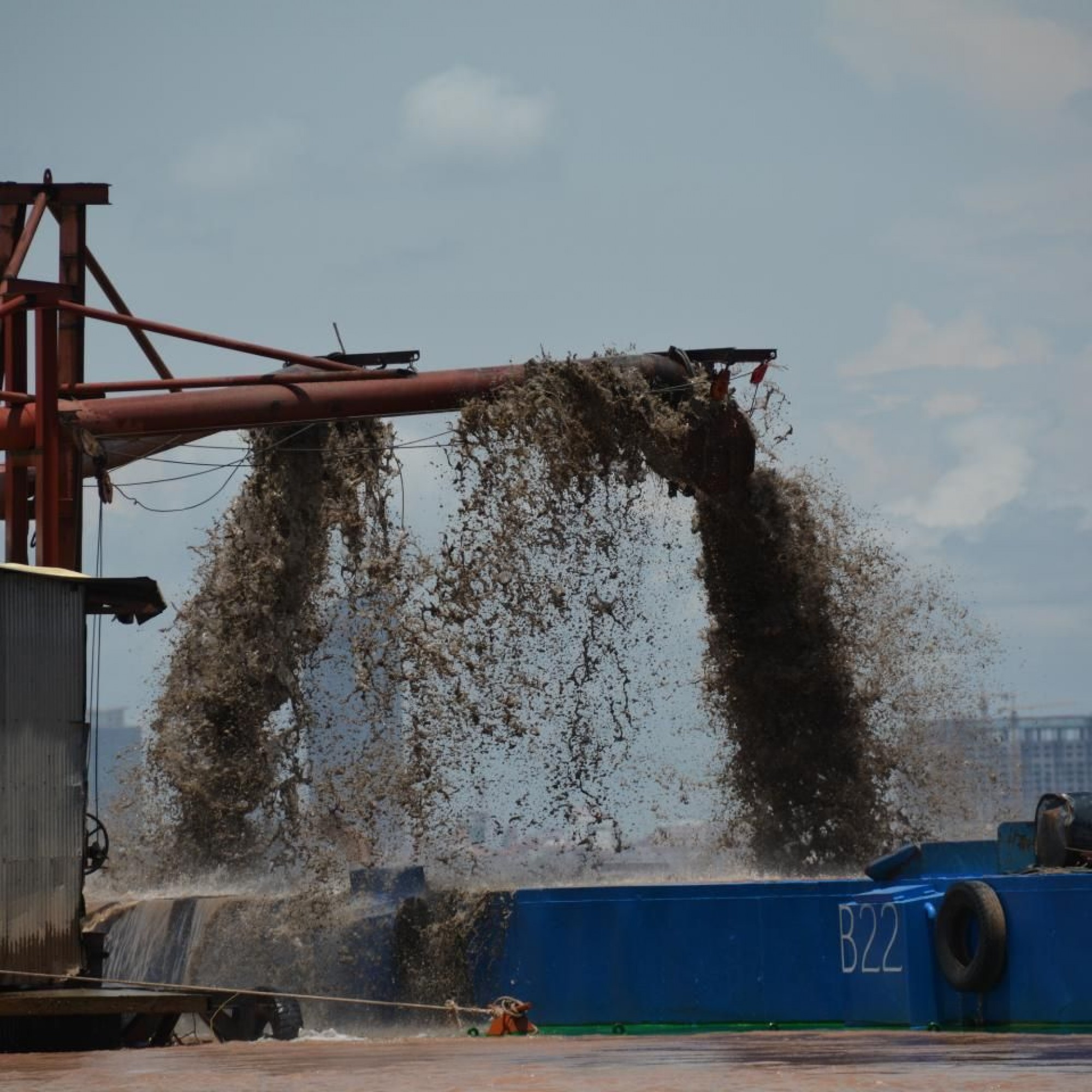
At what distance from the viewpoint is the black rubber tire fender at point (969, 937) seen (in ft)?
50.9

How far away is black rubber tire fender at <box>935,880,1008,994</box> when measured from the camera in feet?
50.9

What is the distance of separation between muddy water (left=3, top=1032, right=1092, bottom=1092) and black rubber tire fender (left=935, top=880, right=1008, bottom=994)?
615mm

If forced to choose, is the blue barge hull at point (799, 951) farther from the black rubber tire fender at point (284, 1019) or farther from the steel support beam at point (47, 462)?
the steel support beam at point (47, 462)

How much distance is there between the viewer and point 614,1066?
492 inches

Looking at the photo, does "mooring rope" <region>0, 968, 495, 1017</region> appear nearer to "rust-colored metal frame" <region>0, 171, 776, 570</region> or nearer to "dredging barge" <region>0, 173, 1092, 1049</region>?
"dredging barge" <region>0, 173, 1092, 1049</region>

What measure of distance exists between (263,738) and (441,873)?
465 cm

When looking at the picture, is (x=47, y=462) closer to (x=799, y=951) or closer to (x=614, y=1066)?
(x=799, y=951)

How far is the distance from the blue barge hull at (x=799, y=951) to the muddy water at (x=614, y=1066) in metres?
0.64

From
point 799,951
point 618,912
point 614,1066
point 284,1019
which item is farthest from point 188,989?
point 614,1066

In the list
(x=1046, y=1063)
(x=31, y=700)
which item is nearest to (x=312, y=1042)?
(x=31, y=700)

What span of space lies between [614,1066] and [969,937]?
462cm

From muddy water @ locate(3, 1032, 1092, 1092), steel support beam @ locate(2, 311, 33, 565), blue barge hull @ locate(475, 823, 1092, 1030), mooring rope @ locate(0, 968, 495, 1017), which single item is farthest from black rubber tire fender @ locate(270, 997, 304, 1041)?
steel support beam @ locate(2, 311, 33, 565)

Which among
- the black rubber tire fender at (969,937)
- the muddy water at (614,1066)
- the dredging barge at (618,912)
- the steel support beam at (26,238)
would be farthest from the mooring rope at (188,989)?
the steel support beam at (26,238)

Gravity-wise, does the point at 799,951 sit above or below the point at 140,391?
below
